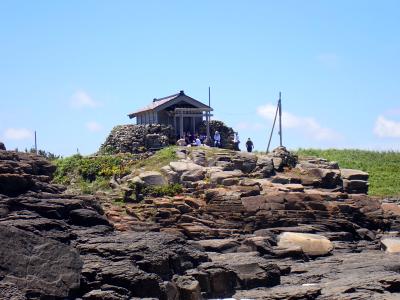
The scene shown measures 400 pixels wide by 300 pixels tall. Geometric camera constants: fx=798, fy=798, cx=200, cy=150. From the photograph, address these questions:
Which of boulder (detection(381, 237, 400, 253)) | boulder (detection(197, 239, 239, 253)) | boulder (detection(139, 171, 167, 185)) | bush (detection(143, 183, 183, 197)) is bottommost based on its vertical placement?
boulder (detection(381, 237, 400, 253))

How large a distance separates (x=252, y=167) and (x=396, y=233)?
8.90m

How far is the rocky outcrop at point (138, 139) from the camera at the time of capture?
48.8 meters

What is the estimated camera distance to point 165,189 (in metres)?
38.0

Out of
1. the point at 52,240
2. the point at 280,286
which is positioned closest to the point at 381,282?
the point at 280,286

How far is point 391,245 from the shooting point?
3469cm

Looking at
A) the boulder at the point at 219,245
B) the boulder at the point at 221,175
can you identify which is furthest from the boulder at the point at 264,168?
the boulder at the point at 219,245

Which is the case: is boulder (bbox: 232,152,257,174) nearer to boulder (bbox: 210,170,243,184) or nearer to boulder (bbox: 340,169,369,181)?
boulder (bbox: 210,170,243,184)

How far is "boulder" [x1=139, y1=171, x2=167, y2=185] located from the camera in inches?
1539

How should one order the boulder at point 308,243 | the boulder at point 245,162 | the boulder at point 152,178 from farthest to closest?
the boulder at point 245,162 < the boulder at point 152,178 < the boulder at point 308,243

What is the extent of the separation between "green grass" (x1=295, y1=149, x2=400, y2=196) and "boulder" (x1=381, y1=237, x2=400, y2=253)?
15.7 meters

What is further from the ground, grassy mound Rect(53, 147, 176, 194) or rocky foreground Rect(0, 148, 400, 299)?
grassy mound Rect(53, 147, 176, 194)

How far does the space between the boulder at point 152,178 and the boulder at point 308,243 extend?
815 centimetres

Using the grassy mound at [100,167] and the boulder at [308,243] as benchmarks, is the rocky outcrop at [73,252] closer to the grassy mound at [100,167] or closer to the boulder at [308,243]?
the boulder at [308,243]

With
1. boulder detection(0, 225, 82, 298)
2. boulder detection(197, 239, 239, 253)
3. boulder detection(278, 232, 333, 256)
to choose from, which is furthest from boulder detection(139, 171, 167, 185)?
boulder detection(0, 225, 82, 298)
